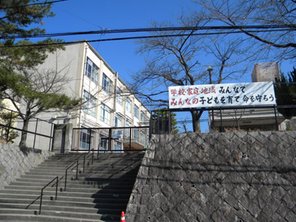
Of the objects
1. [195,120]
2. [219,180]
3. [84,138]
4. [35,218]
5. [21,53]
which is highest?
[21,53]

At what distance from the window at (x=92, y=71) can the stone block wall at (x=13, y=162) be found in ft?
44.7

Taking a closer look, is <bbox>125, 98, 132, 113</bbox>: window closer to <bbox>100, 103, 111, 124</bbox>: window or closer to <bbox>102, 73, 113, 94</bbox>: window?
<bbox>102, 73, 113, 94</bbox>: window

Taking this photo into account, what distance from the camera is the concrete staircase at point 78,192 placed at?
9.16 metres

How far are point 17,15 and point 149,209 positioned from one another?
9965 mm

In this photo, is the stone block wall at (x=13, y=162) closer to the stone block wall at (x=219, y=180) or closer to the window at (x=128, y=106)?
the stone block wall at (x=219, y=180)

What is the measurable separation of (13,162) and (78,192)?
435cm

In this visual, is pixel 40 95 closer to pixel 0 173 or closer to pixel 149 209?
pixel 0 173

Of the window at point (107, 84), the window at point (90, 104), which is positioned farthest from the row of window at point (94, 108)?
the window at point (107, 84)

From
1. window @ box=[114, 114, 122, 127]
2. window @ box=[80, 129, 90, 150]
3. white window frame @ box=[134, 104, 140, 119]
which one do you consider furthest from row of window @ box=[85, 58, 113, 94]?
white window frame @ box=[134, 104, 140, 119]

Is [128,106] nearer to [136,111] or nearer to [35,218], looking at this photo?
[136,111]

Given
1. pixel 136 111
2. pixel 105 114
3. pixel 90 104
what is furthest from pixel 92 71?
pixel 136 111

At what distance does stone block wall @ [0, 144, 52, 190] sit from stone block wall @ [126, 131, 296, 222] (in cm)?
694

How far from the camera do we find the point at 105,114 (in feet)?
102

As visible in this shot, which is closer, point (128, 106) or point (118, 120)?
point (118, 120)
